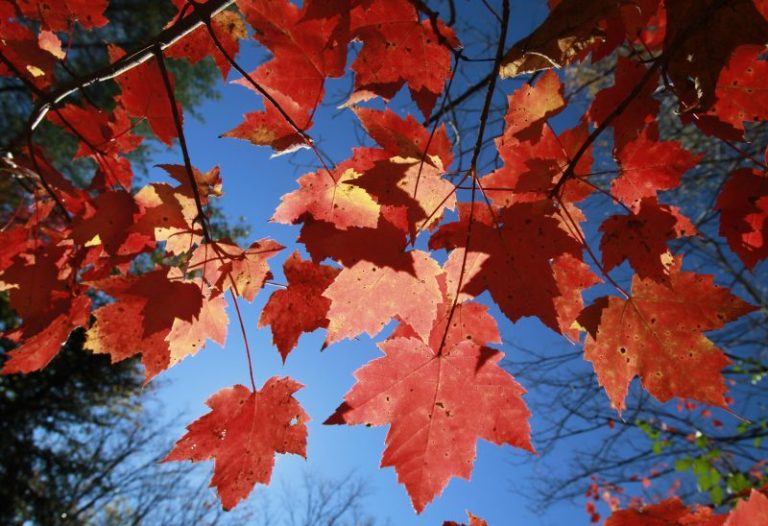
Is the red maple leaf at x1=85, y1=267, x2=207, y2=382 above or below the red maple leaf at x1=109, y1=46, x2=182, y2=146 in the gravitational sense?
below

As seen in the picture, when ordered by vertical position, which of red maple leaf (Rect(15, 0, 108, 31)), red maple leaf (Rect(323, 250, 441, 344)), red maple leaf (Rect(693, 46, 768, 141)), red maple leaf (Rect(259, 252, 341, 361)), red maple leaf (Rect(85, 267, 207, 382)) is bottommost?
red maple leaf (Rect(323, 250, 441, 344))

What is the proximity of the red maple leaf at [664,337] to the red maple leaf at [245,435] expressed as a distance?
2.86 ft

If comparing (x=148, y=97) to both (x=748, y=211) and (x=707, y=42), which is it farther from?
(x=748, y=211)

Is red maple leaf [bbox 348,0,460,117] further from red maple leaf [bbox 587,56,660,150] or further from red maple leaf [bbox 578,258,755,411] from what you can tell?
red maple leaf [bbox 578,258,755,411]

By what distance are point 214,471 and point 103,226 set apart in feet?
2.66

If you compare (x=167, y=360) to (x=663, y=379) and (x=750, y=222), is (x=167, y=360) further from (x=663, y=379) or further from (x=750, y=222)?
(x=750, y=222)

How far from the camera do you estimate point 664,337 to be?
1.17 m

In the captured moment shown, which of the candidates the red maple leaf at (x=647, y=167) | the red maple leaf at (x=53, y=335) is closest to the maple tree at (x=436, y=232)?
the red maple leaf at (x=647, y=167)

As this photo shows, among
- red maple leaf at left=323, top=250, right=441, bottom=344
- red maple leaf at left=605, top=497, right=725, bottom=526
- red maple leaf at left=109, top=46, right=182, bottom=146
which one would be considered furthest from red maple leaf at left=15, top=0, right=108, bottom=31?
red maple leaf at left=605, top=497, right=725, bottom=526

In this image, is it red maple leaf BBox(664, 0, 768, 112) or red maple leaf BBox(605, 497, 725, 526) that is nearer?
red maple leaf BBox(664, 0, 768, 112)

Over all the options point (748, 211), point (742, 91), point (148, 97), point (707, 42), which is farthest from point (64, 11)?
point (748, 211)

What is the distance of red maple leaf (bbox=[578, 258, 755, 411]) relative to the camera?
1.10 meters

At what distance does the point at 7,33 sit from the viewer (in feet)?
5.01

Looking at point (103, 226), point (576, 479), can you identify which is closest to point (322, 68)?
point (103, 226)
